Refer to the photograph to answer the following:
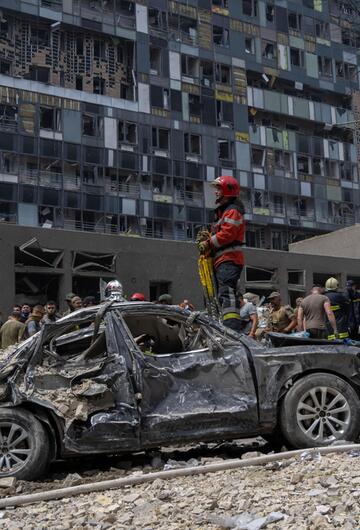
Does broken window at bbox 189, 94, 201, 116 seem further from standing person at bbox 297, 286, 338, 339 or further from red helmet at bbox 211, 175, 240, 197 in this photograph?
red helmet at bbox 211, 175, 240, 197

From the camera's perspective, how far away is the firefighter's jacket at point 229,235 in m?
8.28

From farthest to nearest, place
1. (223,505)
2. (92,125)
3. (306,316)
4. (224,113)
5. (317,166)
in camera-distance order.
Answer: (317,166) < (224,113) < (92,125) < (306,316) < (223,505)

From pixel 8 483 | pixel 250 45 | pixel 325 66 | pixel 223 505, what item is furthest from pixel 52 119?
pixel 223 505

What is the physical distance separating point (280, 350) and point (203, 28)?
A: 184ft

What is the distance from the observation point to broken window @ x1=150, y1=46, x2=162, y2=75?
57562 mm

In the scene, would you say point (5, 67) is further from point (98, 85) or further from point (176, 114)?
point (176, 114)

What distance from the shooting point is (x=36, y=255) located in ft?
70.6

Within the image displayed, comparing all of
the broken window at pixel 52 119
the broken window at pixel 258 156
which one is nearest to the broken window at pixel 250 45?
the broken window at pixel 258 156

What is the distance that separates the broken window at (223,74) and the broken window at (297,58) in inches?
282

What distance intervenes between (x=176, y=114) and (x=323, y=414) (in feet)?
171

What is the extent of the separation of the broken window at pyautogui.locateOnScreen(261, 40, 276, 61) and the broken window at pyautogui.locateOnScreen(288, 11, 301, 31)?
266 centimetres

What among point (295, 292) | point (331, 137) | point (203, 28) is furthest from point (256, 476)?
point (331, 137)

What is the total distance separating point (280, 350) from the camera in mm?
7117

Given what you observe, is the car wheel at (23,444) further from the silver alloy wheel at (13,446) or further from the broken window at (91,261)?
the broken window at (91,261)
